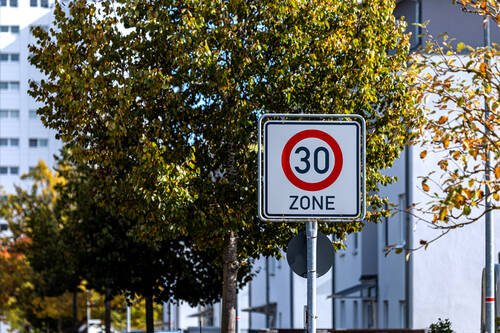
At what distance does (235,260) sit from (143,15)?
14.1ft

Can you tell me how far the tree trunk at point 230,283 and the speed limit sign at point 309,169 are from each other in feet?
32.0

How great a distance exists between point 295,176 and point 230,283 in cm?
1007

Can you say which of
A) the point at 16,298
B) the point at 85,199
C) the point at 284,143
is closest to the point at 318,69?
the point at 284,143

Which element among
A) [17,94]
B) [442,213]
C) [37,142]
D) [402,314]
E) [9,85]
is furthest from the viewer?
[37,142]

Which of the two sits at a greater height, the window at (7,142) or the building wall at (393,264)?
the window at (7,142)

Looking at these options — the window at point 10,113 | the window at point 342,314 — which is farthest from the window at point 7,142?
the window at point 342,314

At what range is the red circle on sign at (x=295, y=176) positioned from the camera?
24.5 ft

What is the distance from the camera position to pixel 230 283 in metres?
17.4

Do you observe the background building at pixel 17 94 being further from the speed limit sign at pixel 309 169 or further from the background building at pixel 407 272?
the speed limit sign at pixel 309 169

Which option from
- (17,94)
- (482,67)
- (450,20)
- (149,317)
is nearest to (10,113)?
(17,94)

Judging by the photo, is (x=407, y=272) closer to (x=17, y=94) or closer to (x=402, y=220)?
(x=402, y=220)

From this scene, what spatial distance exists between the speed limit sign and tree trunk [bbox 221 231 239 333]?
9.74 metres

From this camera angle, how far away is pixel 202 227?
655 inches

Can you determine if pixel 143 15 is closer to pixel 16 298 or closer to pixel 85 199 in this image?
pixel 85 199
